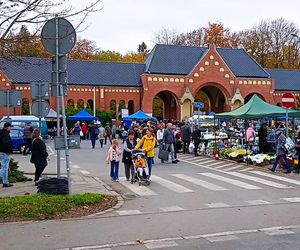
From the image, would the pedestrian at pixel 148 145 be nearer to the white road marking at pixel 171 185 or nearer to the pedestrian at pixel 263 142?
the white road marking at pixel 171 185

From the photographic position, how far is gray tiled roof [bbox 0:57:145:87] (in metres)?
54.9

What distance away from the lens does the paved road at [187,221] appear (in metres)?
7.99

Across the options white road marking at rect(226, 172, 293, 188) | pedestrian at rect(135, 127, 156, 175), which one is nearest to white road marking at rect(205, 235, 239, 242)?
white road marking at rect(226, 172, 293, 188)

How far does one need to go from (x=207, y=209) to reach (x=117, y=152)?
19.2 feet

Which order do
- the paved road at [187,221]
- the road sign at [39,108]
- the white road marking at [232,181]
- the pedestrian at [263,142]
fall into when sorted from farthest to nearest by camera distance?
the pedestrian at [263,142] < the white road marking at [232,181] < the road sign at [39,108] < the paved road at [187,221]

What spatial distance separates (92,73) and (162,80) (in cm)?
843

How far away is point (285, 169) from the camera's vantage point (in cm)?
1938

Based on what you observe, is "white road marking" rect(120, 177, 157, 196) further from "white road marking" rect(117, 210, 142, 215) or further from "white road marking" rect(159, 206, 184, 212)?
"white road marking" rect(117, 210, 142, 215)

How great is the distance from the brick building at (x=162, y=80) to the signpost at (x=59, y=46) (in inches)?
1699

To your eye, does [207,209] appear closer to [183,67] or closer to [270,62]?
[183,67]

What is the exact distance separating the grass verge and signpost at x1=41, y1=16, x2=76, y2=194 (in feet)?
2.28

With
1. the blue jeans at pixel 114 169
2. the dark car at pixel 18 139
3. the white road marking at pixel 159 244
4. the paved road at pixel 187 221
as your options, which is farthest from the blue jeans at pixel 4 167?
the dark car at pixel 18 139

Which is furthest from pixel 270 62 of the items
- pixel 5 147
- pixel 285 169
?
pixel 5 147

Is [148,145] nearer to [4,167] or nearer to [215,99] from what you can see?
[4,167]
